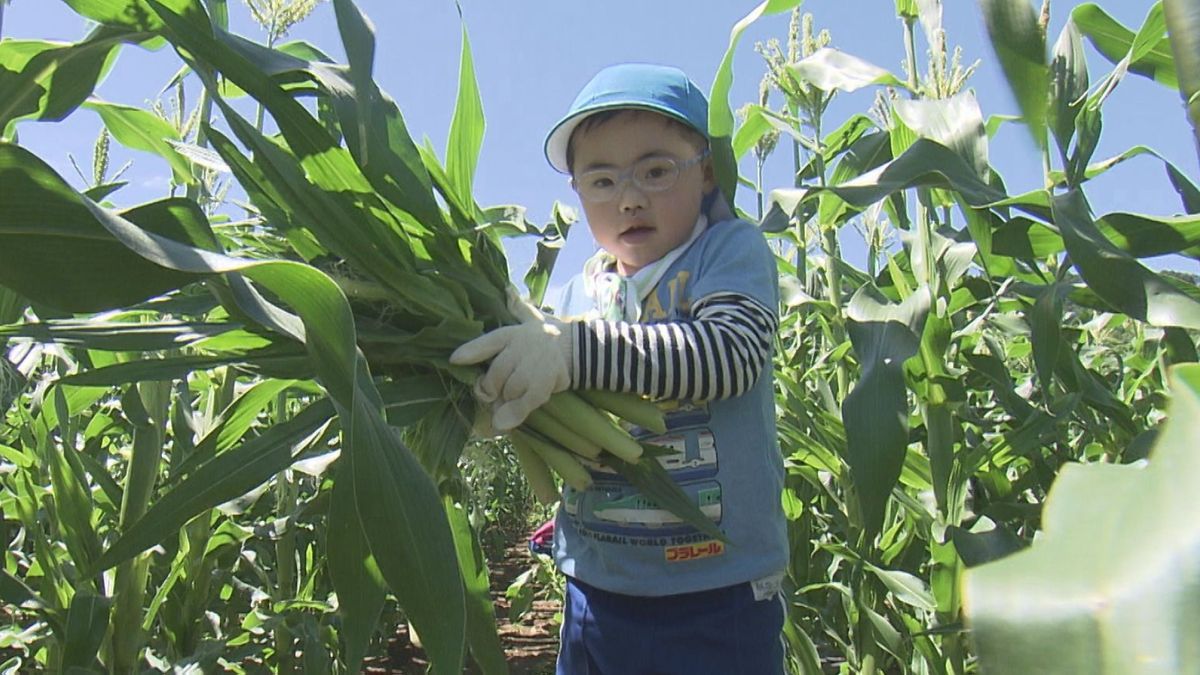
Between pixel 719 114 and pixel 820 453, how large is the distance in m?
0.62

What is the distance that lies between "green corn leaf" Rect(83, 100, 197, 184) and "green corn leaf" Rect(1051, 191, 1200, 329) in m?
1.04

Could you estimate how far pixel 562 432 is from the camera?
41.7 inches

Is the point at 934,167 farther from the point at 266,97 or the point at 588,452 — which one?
the point at 266,97

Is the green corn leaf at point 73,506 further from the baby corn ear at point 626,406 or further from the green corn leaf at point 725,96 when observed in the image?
the green corn leaf at point 725,96

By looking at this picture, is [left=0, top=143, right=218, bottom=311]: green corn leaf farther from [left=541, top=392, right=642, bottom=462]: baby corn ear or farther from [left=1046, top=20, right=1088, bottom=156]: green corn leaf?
[left=1046, top=20, right=1088, bottom=156]: green corn leaf

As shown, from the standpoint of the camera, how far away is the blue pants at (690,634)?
120cm

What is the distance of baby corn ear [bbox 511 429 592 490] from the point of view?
42.7 inches

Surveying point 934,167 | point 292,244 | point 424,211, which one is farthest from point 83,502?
point 934,167

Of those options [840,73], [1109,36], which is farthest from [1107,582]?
[840,73]

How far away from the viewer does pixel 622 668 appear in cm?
124

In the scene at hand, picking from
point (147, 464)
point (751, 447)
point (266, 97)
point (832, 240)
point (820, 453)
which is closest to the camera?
point (266, 97)

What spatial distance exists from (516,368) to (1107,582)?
773mm

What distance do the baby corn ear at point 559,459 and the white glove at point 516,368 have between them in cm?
10

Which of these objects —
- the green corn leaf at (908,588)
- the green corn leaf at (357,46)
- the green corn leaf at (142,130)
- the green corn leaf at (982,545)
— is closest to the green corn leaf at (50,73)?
the green corn leaf at (142,130)
